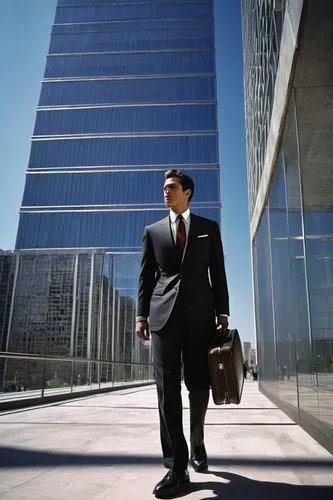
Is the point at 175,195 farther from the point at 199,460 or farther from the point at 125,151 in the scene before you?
the point at 125,151

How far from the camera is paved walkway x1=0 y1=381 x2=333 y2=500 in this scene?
1.64m

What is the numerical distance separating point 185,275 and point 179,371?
0.45 meters

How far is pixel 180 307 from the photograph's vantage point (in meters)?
1.91

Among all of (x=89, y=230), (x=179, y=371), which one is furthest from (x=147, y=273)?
(x=89, y=230)

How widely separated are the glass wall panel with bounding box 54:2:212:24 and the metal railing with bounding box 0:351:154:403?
2023 inches

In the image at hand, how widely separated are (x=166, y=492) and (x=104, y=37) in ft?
182

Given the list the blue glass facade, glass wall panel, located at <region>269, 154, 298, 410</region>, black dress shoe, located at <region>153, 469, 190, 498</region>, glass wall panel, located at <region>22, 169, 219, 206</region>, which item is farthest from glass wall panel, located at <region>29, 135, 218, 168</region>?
black dress shoe, located at <region>153, 469, 190, 498</region>

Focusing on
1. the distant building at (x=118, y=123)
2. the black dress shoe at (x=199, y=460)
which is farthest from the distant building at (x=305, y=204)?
the distant building at (x=118, y=123)

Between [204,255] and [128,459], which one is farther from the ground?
[204,255]

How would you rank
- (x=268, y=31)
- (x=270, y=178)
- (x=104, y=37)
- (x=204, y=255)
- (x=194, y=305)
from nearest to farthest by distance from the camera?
(x=194, y=305) → (x=204, y=255) → (x=268, y=31) → (x=270, y=178) → (x=104, y=37)

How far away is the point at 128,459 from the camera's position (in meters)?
2.21

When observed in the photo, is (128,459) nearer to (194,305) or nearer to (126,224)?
(194,305)

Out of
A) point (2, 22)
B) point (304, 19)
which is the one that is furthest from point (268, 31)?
point (2, 22)

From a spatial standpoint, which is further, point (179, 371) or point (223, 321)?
point (223, 321)
